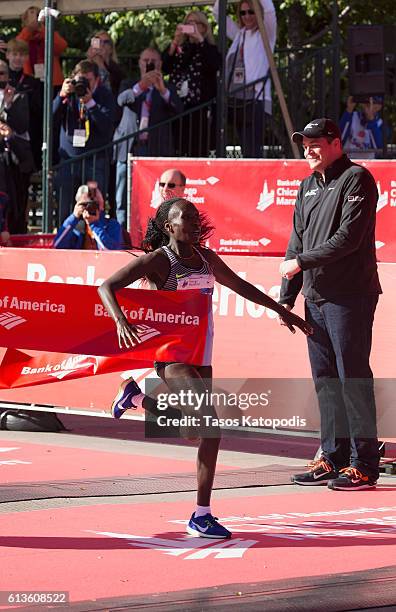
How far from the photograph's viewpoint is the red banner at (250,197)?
1247cm

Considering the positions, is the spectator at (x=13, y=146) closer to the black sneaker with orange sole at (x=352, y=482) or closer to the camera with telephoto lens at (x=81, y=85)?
the camera with telephoto lens at (x=81, y=85)

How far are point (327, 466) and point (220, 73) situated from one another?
8260 mm

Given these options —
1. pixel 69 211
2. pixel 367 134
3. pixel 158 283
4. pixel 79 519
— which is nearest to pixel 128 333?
pixel 158 283

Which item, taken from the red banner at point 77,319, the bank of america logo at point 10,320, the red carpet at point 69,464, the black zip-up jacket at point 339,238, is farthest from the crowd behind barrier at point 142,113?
the black zip-up jacket at point 339,238

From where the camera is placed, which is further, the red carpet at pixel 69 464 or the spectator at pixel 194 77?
the spectator at pixel 194 77

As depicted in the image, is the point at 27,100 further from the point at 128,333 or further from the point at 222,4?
the point at 128,333

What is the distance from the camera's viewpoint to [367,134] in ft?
57.5

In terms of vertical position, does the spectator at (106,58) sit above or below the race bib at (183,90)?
above

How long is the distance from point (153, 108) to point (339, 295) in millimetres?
7763

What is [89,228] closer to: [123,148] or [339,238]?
[123,148]

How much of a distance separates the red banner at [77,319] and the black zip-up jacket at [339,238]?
3.43 feet

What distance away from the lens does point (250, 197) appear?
43.5 ft

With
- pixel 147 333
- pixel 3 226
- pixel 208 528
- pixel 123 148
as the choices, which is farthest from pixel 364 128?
pixel 208 528

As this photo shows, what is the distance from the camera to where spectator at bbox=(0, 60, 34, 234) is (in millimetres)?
16469
